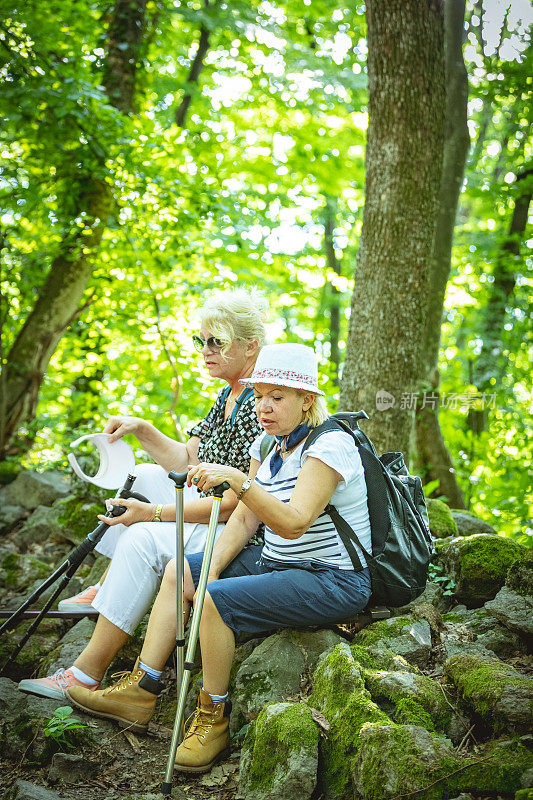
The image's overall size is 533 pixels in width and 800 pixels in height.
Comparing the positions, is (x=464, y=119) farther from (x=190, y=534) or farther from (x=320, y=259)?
(x=320, y=259)

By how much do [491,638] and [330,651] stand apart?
0.84 metres

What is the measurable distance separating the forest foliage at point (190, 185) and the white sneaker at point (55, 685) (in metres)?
3.04

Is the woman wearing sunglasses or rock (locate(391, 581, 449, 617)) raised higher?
the woman wearing sunglasses

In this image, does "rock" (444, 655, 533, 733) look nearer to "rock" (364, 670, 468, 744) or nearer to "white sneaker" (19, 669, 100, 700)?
"rock" (364, 670, 468, 744)

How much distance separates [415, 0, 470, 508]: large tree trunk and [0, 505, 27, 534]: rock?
170 inches

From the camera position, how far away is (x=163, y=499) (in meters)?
4.17

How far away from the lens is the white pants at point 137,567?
3.34 m

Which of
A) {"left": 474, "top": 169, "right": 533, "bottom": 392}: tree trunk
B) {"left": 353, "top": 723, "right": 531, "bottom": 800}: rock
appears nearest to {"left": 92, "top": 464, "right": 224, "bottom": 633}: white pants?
{"left": 353, "top": 723, "right": 531, "bottom": 800}: rock

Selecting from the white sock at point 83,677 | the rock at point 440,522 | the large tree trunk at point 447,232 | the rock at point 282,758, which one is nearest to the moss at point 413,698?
the rock at point 282,758

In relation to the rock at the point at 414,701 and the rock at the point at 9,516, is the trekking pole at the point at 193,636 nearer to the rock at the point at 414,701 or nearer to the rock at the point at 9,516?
the rock at the point at 414,701

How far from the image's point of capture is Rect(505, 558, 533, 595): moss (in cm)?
338

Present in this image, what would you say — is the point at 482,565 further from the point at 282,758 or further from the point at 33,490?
the point at 33,490

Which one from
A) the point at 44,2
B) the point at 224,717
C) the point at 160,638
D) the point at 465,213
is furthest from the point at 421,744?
the point at 465,213

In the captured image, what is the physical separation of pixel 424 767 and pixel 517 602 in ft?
4.54
